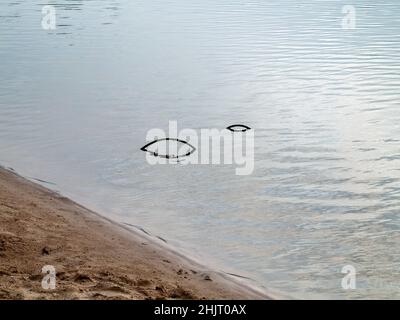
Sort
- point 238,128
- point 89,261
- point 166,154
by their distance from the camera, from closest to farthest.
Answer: point 89,261
point 166,154
point 238,128

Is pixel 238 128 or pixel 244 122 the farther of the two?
pixel 244 122

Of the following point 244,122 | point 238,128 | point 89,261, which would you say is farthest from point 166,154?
point 89,261

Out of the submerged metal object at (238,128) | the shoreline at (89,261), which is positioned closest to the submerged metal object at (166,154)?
the submerged metal object at (238,128)

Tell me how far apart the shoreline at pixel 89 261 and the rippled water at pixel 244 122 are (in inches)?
19.2

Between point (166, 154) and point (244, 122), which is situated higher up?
point (244, 122)

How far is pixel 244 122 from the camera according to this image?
47.5 ft

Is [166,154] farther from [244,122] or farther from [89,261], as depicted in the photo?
[89,261]

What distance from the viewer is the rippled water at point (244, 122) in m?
8.66

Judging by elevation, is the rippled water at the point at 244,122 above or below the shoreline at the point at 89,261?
above

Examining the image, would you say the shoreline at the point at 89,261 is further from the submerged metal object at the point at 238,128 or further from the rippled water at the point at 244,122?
the submerged metal object at the point at 238,128

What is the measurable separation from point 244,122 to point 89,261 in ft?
25.6

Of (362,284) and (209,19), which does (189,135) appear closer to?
(362,284)

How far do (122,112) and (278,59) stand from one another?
861 cm

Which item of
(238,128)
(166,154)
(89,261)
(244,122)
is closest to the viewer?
(89,261)
